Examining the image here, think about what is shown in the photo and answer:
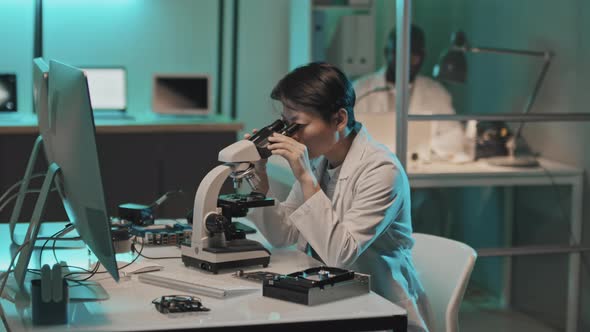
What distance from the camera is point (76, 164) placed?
5.00ft

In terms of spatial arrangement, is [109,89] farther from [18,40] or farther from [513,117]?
[513,117]

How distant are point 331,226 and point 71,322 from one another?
Answer: 67 centimetres

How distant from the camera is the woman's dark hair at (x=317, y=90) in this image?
2.02m

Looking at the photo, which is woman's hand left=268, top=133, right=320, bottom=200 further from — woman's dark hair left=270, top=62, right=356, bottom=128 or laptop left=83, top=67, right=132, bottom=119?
laptop left=83, top=67, right=132, bottom=119

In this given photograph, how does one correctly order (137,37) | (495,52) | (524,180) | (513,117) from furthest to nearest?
(137,37) → (495,52) → (524,180) → (513,117)

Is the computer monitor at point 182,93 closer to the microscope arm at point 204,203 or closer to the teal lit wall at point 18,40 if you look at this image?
the teal lit wall at point 18,40

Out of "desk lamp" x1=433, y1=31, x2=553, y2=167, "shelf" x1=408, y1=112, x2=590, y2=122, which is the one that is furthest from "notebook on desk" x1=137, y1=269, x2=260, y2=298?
"desk lamp" x1=433, y1=31, x2=553, y2=167

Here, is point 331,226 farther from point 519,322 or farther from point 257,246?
point 519,322

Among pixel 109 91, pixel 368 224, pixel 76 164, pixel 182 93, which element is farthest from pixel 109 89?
pixel 76 164

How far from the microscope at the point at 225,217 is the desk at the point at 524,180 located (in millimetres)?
1242

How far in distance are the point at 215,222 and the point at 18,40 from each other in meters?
3.05

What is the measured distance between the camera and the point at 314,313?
1.54 m

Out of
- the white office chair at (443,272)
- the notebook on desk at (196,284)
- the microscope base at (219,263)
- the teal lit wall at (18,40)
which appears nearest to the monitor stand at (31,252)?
the notebook on desk at (196,284)

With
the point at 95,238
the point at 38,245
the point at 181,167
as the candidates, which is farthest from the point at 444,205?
the point at 95,238
